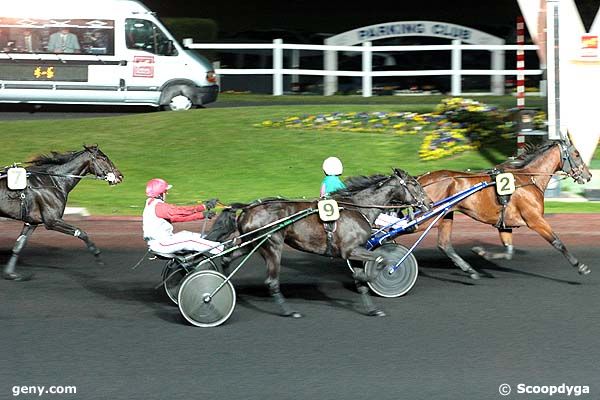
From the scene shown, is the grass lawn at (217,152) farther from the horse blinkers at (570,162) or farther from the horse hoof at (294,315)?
the horse hoof at (294,315)

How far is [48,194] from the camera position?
11.3 m

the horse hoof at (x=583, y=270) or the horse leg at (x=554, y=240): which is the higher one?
the horse leg at (x=554, y=240)

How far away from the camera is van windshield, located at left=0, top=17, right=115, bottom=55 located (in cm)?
2222

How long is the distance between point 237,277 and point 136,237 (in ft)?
8.34

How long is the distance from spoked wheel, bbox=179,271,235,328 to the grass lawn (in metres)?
5.53

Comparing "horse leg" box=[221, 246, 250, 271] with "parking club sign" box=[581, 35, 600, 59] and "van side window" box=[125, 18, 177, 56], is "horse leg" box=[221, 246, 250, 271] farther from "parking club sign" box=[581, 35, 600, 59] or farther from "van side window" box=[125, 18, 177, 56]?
"van side window" box=[125, 18, 177, 56]

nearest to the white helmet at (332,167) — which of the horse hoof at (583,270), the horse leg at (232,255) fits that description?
the horse leg at (232,255)

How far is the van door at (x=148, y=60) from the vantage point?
2230 centimetres

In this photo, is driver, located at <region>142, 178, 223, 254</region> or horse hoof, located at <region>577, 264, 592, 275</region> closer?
driver, located at <region>142, 178, 223, 254</region>

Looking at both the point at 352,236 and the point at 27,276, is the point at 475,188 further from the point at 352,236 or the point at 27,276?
the point at 27,276

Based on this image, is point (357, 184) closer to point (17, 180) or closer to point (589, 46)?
point (17, 180)

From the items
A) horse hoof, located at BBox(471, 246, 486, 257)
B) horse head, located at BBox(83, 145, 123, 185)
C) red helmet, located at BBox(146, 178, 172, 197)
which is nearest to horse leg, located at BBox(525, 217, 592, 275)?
horse hoof, located at BBox(471, 246, 486, 257)

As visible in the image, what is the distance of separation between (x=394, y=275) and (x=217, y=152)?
8.02 metres

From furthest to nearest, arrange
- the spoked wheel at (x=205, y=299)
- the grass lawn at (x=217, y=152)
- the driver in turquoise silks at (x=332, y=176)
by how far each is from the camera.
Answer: the grass lawn at (x=217, y=152) < the driver in turquoise silks at (x=332, y=176) < the spoked wheel at (x=205, y=299)
